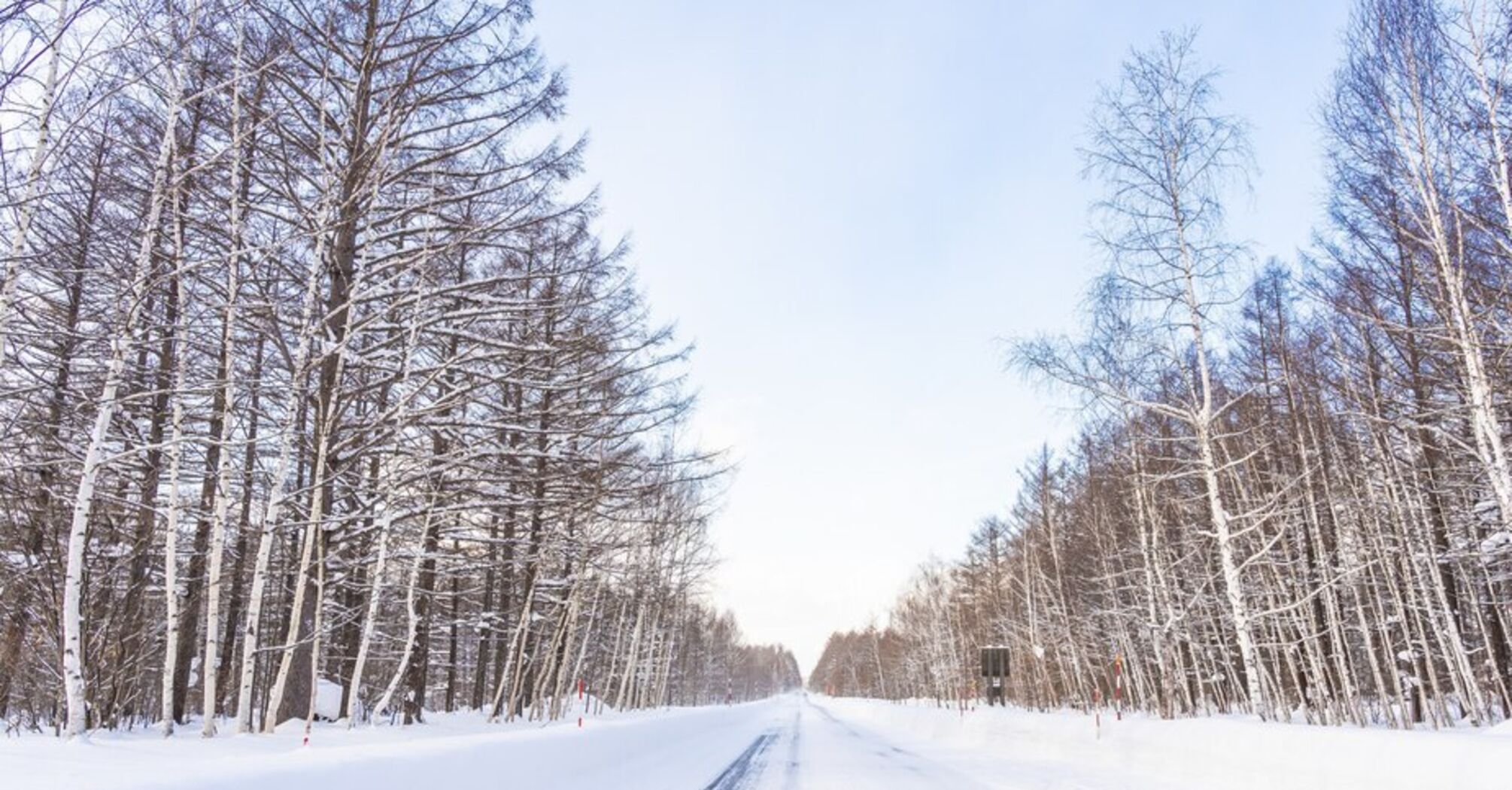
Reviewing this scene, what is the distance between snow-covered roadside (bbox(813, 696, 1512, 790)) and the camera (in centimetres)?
572

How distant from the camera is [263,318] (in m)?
8.48

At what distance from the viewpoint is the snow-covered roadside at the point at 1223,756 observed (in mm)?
5723

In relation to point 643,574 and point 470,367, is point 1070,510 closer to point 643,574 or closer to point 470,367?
point 643,574

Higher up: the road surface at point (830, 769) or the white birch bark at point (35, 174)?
the white birch bark at point (35, 174)

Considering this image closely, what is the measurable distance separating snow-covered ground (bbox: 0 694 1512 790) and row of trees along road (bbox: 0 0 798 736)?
1.78 m

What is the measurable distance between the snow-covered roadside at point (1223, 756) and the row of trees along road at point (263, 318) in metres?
7.93

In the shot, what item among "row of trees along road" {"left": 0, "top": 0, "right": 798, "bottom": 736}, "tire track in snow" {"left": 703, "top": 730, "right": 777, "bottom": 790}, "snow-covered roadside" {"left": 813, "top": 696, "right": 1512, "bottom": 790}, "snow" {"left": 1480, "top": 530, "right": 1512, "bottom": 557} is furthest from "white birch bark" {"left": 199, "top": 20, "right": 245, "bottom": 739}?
"snow" {"left": 1480, "top": 530, "right": 1512, "bottom": 557}

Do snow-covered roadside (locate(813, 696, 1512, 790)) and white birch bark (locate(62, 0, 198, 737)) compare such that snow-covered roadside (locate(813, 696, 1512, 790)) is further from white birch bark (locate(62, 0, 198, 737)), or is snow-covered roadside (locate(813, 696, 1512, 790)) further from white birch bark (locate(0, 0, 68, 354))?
white birch bark (locate(0, 0, 68, 354))

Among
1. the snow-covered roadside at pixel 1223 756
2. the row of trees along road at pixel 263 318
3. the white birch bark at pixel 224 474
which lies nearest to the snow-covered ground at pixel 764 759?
the snow-covered roadside at pixel 1223 756

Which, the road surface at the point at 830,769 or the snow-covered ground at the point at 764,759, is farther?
the road surface at the point at 830,769

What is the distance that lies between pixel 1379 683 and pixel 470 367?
57.8ft

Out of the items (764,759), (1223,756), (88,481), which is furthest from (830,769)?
(88,481)

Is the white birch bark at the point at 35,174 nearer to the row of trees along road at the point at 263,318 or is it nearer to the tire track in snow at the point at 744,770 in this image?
the row of trees along road at the point at 263,318

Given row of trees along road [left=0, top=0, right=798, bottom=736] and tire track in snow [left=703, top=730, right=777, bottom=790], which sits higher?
row of trees along road [left=0, top=0, right=798, bottom=736]
